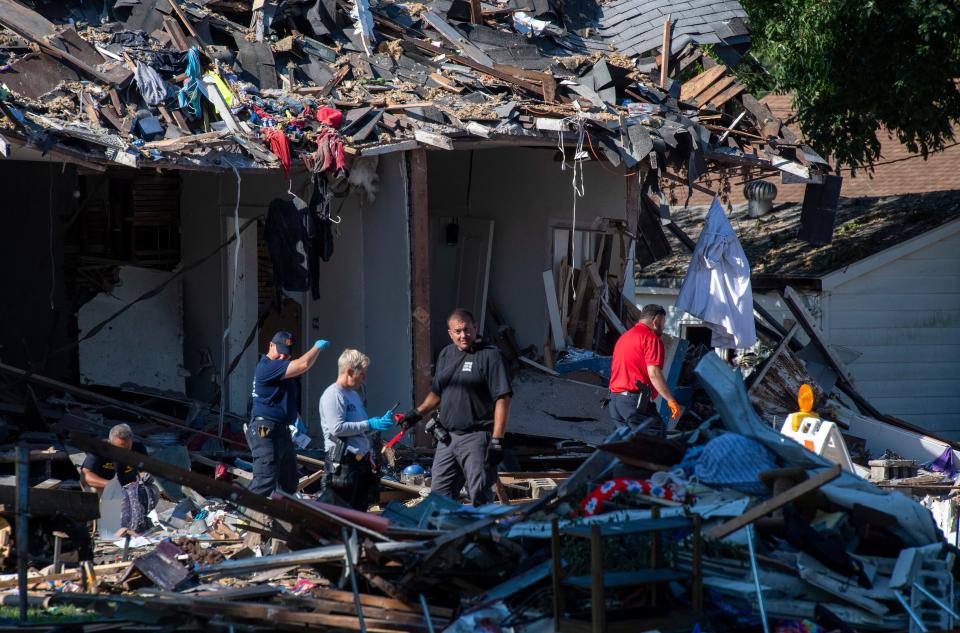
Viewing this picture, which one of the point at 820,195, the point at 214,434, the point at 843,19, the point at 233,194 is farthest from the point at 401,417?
the point at 843,19

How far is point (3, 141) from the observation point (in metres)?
10.1

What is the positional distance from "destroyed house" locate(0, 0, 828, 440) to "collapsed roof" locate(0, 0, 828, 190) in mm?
31

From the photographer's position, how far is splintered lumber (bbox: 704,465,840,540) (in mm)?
6660

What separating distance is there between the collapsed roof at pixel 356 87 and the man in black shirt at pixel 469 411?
2924mm

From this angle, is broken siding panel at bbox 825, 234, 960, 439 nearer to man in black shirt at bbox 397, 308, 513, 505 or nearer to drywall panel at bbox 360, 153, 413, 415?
drywall panel at bbox 360, 153, 413, 415

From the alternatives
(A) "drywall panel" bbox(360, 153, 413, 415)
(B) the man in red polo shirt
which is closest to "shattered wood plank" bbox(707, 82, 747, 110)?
(A) "drywall panel" bbox(360, 153, 413, 415)

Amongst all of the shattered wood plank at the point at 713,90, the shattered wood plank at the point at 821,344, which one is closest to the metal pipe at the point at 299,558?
the shattered wood plank at the point at 713,90

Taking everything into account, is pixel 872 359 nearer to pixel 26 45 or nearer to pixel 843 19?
pixel 843 19

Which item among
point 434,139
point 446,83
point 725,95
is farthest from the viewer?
point 725,95

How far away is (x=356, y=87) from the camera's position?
13148 mm

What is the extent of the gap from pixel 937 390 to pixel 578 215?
23.8 feet

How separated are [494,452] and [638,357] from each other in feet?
7.30

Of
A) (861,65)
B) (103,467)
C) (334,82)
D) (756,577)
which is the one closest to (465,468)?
(103,467)

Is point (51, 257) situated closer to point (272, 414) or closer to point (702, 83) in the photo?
point (272, 414)
